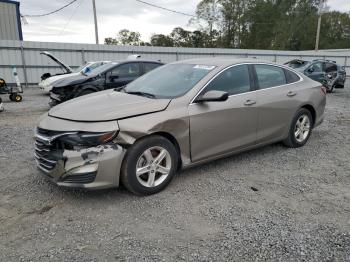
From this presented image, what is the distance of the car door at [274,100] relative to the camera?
4855 millimetres

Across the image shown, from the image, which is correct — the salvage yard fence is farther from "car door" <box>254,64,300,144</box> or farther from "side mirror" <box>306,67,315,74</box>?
"car door" <box>254,64,300,144</box>

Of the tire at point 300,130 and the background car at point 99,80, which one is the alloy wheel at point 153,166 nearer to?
the tire at point 300,130

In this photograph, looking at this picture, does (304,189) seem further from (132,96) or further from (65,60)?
(65,60)

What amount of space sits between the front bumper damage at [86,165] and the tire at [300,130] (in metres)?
3.25

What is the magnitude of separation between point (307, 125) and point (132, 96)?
133 inches

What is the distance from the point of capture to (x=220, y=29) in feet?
161

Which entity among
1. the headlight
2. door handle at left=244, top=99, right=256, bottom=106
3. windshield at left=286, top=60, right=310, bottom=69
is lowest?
the headlight

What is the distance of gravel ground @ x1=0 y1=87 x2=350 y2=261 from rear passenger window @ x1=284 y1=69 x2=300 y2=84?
1402 millimetres

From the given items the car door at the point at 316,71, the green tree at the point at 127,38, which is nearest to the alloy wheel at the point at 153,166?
the car door at the point at 316,71

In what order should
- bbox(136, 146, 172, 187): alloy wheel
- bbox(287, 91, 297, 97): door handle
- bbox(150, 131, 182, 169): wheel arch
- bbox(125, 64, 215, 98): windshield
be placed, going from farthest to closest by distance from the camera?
bbox(287, 91, 297, 97): door handle → bbox(125, 64, 215, 98): windshield → bbox(150, 131, 182, 169): wheel arch → bbox(136, 146, 172, 187): alloy wheel

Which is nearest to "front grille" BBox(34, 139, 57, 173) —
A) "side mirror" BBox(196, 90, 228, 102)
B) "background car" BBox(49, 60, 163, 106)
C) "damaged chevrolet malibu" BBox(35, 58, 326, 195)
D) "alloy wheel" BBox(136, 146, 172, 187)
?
"damaged chevrolet malibu" BBox(35, 58, 326, 195)

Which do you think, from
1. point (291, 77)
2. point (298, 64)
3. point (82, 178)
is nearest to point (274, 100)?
point (291, 77)

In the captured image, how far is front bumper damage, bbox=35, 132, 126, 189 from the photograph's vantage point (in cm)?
335

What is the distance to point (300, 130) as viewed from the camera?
5.68 meters
